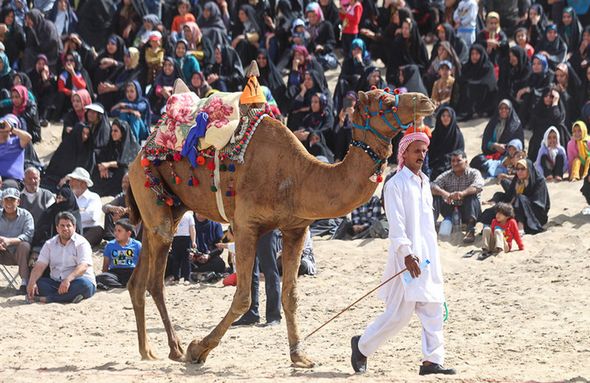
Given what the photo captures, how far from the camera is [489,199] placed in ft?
55.0

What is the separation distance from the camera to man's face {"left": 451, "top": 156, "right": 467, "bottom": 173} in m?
15.8

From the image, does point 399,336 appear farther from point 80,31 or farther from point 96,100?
point 80,31

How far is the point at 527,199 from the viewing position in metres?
15.6

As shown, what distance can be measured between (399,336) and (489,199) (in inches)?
210

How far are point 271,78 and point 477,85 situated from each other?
12.0ft

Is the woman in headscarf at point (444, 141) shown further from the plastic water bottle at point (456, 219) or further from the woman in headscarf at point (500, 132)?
the plastic water bottle at point (456, 219)

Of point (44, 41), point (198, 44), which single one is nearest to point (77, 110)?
point (44, 41)

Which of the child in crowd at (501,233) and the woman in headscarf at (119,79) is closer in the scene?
the child in crowd at (501,233)

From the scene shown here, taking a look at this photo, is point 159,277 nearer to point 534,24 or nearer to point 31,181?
point 31,181

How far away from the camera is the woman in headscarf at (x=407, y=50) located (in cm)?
2175

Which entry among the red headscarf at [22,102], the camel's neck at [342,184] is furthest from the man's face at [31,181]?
the camel's neck at [342,184]

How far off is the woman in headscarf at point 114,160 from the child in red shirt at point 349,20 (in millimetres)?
5981

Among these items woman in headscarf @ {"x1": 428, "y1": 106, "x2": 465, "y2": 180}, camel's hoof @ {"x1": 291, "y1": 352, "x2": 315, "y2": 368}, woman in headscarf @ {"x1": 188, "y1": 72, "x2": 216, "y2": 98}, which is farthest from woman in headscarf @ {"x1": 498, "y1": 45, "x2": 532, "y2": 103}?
camel's hoof @ {"x1": 291, "y1": 352, "x2": 315, "y2": 368}

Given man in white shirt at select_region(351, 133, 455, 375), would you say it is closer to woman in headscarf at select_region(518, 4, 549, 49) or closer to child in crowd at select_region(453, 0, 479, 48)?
woman in headscarf at select_region(518, 4, 549, 49)
